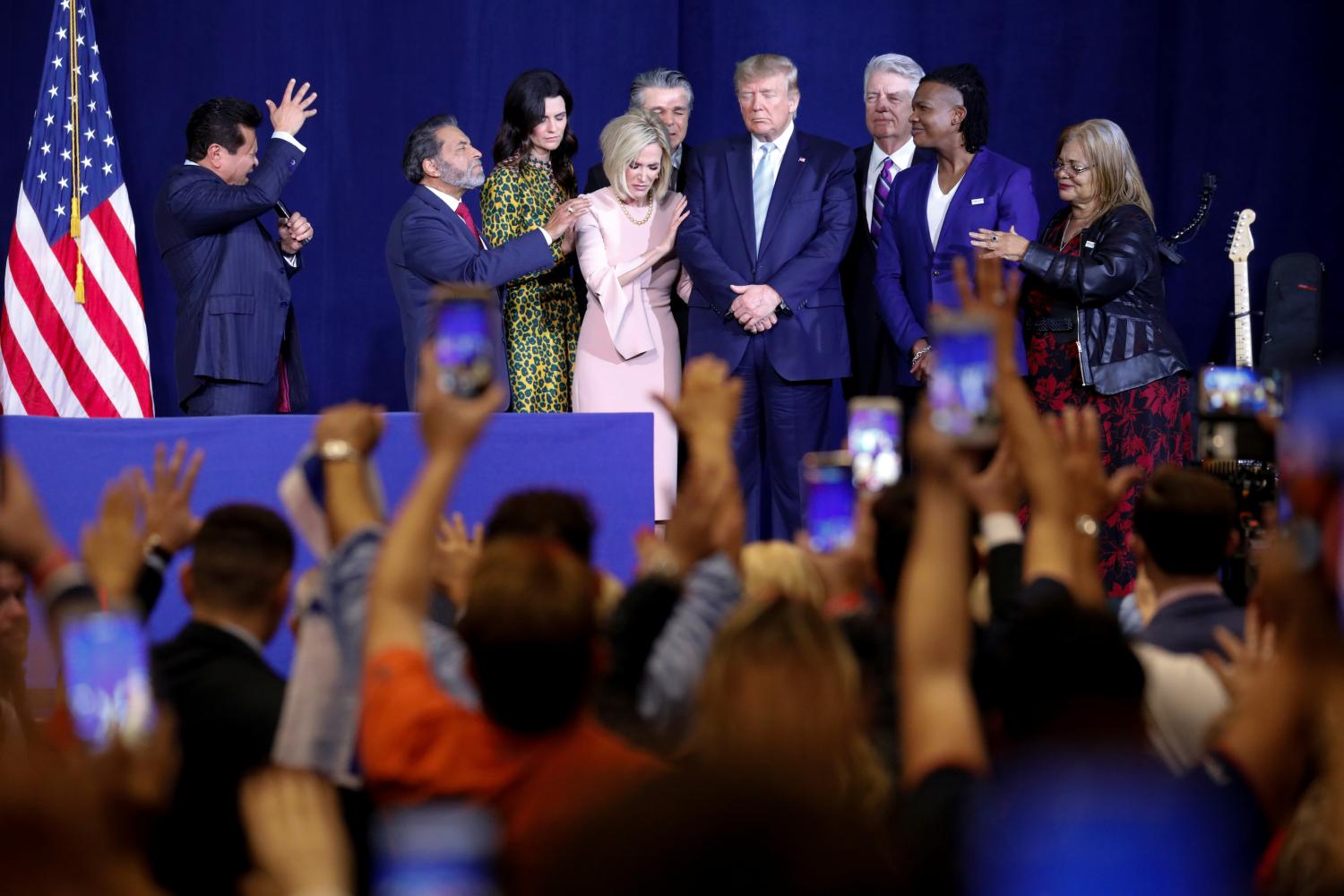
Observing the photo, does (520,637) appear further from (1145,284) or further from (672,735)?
(1145,284)

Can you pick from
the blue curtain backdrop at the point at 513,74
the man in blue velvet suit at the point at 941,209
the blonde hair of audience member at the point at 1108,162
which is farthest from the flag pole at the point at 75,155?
the blonde hair of audience member at the point at 1108,162

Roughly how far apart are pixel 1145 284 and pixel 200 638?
3501 millimetres

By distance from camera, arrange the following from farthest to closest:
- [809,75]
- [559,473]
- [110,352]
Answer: [809,75], [110,352], [559,473]

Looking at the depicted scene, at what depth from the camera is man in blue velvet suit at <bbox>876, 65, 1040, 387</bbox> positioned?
4.54 m

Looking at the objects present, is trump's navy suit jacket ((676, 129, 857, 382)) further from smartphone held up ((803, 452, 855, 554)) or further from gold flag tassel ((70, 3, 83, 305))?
smartphone held up ((803, 452, 855, 554))

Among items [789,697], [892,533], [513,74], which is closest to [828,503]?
[892,533]

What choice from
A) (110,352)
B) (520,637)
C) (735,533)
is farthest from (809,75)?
(520,637)

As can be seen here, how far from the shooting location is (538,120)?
185 inches

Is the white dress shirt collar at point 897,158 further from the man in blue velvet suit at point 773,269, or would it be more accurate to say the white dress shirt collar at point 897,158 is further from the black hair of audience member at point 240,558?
the black hair of audience member at point 240,558

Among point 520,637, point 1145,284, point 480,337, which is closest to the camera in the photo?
point 520,637

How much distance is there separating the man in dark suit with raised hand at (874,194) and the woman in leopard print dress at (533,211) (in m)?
0.91

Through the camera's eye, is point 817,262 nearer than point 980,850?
No

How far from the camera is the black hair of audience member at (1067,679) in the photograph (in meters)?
1.23

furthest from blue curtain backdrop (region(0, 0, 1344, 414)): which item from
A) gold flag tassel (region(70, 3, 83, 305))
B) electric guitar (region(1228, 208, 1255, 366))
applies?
gold flag tassel (region(70, 3, 83, 305))
